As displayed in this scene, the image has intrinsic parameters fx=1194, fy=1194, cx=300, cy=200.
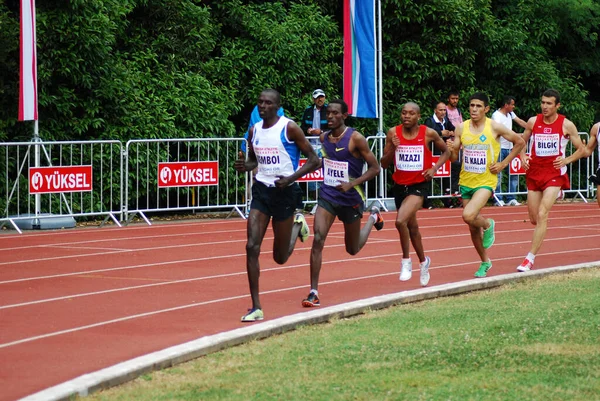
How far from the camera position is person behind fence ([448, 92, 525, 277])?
13.4 meters

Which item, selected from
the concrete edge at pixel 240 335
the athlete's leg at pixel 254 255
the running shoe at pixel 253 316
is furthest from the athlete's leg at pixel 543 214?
the running shoe at pixel 253 316

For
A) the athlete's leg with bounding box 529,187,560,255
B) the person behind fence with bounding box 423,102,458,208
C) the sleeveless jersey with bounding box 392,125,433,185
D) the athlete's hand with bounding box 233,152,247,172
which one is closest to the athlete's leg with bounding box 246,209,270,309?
the athlete's hand with bounding box 233,152,247,172

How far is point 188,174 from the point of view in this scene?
20406 mm

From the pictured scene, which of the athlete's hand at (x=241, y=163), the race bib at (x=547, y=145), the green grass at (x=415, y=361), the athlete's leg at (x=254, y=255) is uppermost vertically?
the race bib at (x=547, y=145)

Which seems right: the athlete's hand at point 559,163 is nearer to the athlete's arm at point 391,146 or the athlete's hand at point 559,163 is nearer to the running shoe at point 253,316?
the athlete's arm at point 391,146

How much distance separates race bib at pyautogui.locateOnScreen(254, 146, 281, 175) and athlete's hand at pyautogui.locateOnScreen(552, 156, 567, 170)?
15.2 feet

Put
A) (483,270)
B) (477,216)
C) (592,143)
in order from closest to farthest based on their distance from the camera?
(477,216), (483,270), (592,143)

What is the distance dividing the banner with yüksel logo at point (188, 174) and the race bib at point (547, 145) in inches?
301

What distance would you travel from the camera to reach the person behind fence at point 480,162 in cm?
1335

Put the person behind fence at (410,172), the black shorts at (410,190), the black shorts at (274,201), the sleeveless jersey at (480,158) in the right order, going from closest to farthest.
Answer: the black shorts at (274,201)
the person behind fence at (410,172)
the black shorts at (410,190)
the sleeveless jersey at (480,158)

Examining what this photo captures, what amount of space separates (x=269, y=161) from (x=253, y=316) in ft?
4.66

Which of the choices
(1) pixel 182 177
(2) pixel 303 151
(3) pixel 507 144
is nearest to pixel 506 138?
(2) pixel 303 151

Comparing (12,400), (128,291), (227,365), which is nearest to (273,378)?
(227,365)

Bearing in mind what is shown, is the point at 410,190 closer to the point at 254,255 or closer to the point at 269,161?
the point at 269,161
